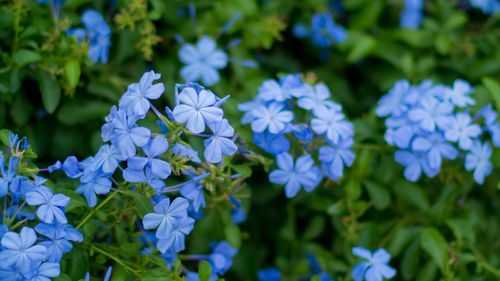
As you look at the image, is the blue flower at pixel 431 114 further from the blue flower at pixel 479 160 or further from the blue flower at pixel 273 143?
the blue flower at pixel 273 143

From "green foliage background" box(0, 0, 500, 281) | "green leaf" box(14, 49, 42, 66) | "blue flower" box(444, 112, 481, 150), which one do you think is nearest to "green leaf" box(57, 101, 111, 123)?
"green foliage background" box(0, 0, 500, 281)

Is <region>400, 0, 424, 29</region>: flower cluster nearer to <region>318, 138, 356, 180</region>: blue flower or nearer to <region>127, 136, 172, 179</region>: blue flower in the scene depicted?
<region>318, 138, 356, 180</region>: blue flower

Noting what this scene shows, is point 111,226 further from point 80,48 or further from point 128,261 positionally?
point 80,48

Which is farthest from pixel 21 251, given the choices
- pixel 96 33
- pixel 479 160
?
pixel 479 160

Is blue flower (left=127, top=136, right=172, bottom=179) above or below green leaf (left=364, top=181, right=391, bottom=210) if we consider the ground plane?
below

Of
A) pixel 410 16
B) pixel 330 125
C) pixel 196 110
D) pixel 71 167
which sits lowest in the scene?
pixel 71 167

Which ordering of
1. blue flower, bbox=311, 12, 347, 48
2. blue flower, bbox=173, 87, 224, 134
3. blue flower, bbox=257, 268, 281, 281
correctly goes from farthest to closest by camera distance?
blue flower, bbox=311, 12, 347, 48, blue flower, bbox=257, 268, 281, 281, blue flower, bbox=173, 87, 224, 134

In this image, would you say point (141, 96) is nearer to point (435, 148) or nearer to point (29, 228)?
point (29, 228)
